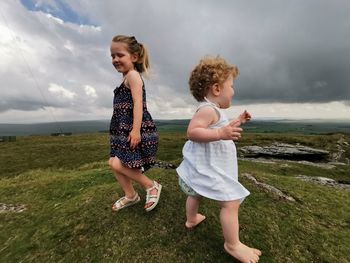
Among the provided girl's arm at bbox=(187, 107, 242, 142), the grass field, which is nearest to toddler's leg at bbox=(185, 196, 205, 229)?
the grass field

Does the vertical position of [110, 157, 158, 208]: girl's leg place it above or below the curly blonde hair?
below

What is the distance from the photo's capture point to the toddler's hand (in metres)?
4.57

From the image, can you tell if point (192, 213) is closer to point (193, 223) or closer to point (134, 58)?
point (193, 223)

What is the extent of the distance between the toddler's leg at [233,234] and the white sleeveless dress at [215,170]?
0.58 ft

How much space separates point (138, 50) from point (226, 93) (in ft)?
8.50

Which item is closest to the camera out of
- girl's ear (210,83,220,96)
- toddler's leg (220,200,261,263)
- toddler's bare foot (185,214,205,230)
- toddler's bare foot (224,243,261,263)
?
toddler's leg (220,200,261,263)

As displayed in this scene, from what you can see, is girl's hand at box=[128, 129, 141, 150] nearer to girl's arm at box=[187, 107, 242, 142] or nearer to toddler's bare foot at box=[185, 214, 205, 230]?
girl's arm at box=[187, 107, 242, 142]

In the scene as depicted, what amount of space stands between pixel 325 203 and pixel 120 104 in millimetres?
6764

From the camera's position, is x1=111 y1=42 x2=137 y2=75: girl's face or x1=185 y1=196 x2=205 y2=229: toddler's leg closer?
x1=185 y1=196 x2=205 y2=229: toddler's leg

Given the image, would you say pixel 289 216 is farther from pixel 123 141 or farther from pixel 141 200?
pixel 123 141

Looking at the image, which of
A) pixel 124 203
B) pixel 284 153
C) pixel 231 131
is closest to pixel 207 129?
pixel 231 131

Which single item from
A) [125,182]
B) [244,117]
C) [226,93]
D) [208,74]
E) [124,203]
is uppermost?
[208,74]

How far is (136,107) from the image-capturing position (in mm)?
6309

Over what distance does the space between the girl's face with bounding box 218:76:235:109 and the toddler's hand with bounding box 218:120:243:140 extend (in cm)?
83
